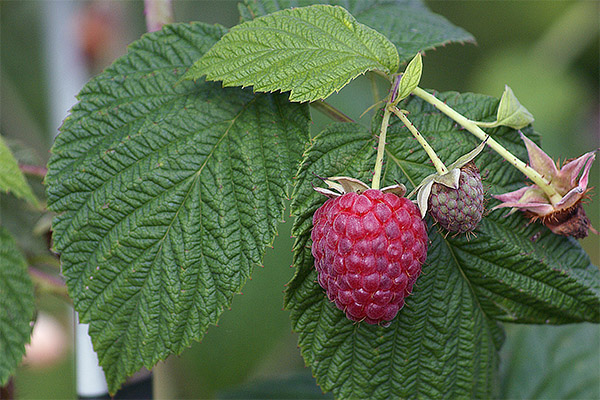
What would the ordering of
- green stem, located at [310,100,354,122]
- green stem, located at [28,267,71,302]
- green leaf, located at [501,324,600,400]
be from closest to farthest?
green stem, located at [310,100,354,122] < green stem, located at [28,267,71,302] < green leaf, located at [501,324,600,400]

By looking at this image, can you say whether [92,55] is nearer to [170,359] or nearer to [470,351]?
[170,359]

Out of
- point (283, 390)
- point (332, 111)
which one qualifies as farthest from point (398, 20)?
point (283, 390)

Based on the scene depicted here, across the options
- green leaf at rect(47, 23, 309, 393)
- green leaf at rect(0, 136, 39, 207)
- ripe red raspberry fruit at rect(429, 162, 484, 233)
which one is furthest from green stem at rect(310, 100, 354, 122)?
green leaf at rect(0, 136, 39, 207)

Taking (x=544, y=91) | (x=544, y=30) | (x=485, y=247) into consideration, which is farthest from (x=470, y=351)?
(x=544, y=30)

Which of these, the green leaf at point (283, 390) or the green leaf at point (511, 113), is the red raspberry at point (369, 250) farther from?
the green leaf at point (283, 390)

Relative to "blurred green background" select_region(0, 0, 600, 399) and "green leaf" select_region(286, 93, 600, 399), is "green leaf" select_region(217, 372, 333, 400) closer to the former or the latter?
"blurred green background" select_region(0, 0, 600, 399)

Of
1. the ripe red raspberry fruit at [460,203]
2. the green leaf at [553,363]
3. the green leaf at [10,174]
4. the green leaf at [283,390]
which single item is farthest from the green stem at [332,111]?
the green leaf at [553,363]
